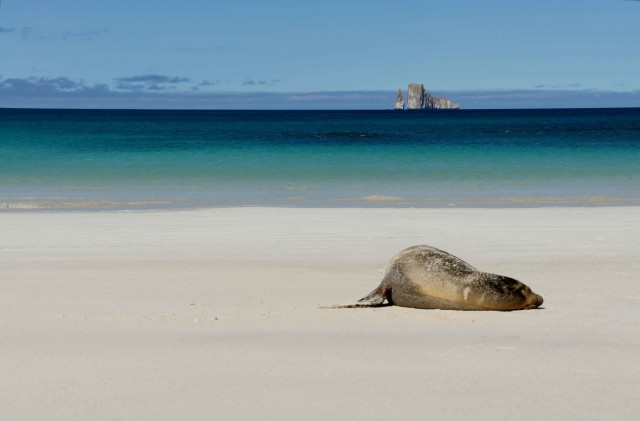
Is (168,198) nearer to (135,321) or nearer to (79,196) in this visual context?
(79,196)

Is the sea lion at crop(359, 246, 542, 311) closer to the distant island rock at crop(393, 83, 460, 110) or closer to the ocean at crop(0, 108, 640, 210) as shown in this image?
the ocean at crop(0, 108, 640, 210)

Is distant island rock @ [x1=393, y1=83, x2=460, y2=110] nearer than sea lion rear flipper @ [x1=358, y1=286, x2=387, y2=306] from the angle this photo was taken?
No

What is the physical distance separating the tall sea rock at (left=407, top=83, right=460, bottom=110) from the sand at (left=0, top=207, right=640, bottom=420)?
178360 millimetres

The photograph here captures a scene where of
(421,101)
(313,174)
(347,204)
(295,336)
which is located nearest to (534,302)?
(295,336)

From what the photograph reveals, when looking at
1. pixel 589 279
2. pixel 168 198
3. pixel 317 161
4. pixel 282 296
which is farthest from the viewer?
pixel 317 161

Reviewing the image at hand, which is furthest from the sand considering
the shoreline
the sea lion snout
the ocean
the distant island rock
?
the distant island rock

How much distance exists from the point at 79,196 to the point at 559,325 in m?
14.9

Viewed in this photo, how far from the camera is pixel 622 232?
441 inches

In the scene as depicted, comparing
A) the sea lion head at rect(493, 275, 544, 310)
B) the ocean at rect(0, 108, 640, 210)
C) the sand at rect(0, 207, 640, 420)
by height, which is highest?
the sea lion head at rect(493, 275, 544, 310)

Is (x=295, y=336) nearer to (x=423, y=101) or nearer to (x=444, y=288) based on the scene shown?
(x=444, y=288)

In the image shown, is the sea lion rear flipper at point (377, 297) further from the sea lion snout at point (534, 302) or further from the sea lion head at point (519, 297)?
the sea lion snout at point (534, 302)

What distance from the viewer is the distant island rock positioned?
7298 inches

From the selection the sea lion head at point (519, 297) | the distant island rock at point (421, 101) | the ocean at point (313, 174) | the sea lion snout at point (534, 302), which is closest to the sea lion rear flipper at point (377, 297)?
the sea lion head at point (519, 297)

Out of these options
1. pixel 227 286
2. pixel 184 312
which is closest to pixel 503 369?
pixel 184 312
